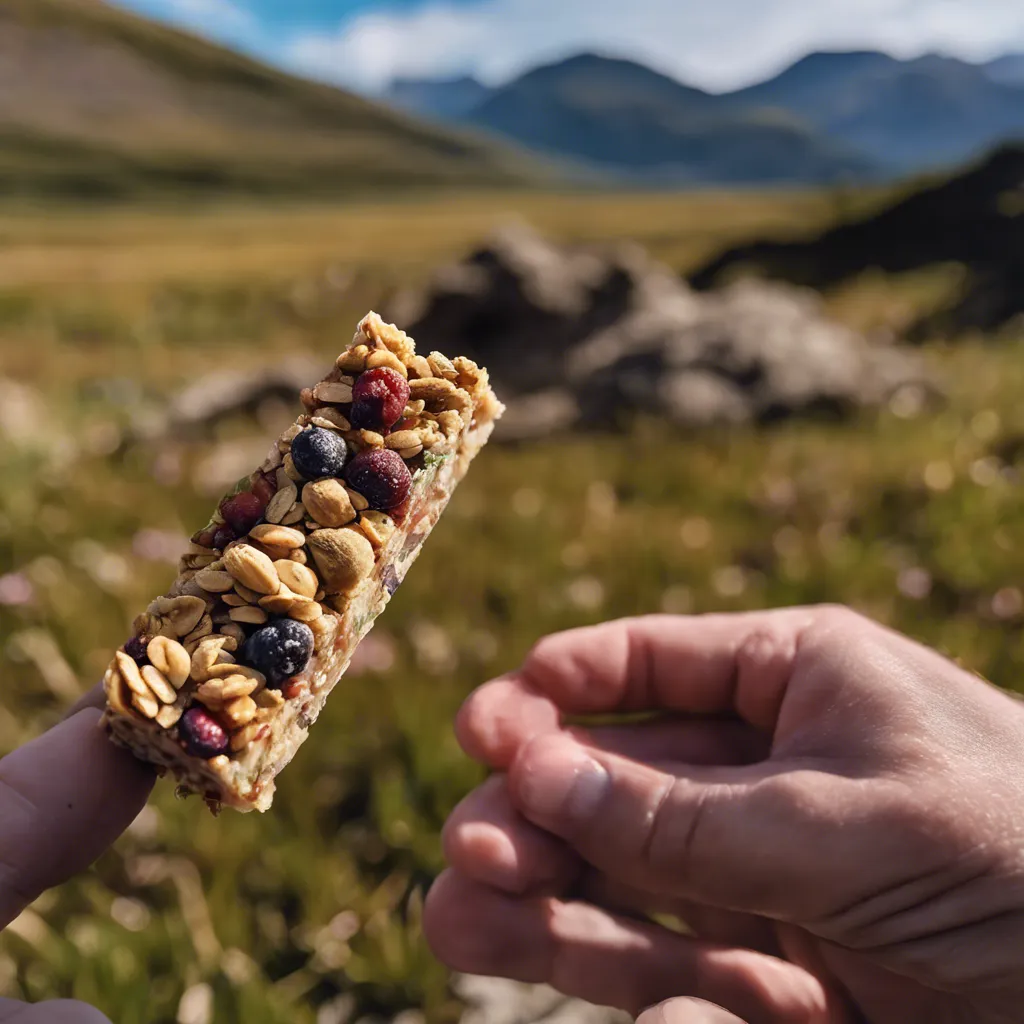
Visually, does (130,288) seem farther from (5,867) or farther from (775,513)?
(5,867)

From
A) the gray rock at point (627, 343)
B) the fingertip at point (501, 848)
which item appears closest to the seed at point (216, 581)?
the fingertip at point (501, 848)

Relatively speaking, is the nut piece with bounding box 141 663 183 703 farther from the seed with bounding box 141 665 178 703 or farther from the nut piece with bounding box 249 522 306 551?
the nut piece with bounding box 249 522 306 551

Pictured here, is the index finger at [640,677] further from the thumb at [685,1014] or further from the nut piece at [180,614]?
the nut piece at [180,614]

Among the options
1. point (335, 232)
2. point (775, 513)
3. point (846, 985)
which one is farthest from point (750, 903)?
point (335, 232)

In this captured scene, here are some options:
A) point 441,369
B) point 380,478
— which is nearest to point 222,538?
point 380,478

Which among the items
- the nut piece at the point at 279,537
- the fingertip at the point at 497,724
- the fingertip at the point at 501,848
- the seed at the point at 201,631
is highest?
the nut piece at the point at 279,537

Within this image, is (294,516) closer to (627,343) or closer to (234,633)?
(234,633)
